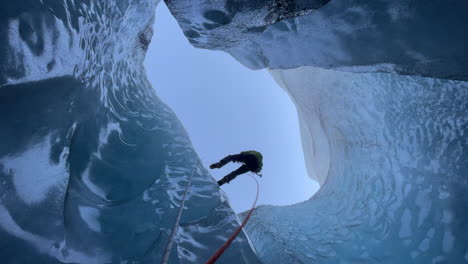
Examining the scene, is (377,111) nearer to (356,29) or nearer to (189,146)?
(356,29)

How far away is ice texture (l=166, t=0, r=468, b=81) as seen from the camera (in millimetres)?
1741

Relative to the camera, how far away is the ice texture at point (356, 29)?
5.71 feet

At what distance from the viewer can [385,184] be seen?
136 inches

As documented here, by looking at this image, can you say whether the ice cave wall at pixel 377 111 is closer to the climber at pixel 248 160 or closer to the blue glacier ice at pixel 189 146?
the blue glacier ice at pixel 189 146

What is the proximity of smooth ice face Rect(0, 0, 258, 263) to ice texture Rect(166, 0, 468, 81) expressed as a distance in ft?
2.79

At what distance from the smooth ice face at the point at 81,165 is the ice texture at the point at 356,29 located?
0.85 meters

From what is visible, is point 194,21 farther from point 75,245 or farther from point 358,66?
point 75,245

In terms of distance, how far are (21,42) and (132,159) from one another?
1.48 metres

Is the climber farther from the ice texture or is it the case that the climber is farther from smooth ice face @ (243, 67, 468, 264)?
the ice texture

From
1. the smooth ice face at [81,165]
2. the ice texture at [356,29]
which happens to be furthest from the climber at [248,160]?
the ice texture at [356,29]

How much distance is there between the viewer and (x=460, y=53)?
5.66ft

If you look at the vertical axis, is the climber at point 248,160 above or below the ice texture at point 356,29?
below

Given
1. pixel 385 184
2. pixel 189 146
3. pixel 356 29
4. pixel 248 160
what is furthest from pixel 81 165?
pixel 385 184

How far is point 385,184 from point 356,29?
2.16m
